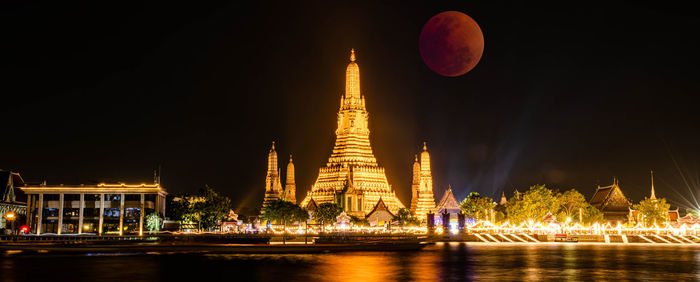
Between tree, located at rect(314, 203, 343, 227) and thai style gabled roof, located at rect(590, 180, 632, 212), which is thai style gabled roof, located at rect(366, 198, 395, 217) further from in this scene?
thai style gabled roof, located at rect(590, 180, 632, 212)

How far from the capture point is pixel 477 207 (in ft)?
419

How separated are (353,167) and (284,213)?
1322 inches

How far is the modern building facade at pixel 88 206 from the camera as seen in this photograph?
4788 inches

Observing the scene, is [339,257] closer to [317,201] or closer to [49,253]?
[49,253]

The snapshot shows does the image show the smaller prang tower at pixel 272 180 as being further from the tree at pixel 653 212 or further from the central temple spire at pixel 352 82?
the tree at pixel 653 212

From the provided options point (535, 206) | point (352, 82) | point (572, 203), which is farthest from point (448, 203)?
point (535, 206)

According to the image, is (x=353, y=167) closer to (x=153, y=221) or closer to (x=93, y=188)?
(x=153, y=221)

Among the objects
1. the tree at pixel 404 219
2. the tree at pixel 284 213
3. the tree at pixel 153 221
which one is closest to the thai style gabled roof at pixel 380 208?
the tree at pixel 404 219

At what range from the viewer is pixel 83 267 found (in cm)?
4844

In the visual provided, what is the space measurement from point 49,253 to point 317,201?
98.4m

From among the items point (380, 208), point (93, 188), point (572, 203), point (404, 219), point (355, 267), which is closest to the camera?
point (355, 267)

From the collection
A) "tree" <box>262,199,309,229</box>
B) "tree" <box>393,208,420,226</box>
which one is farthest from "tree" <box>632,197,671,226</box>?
"tree" <box>262,199,309,229</box>

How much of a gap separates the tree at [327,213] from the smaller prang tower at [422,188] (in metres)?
28.4

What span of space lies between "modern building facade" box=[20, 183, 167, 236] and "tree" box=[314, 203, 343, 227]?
3058 centimetres
